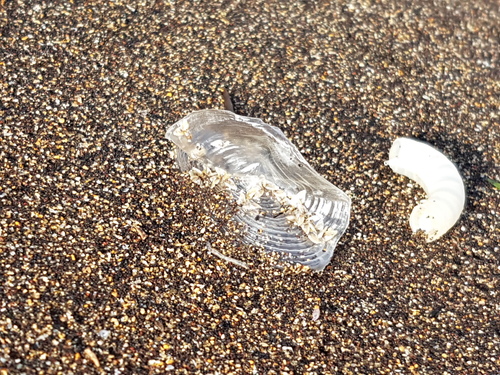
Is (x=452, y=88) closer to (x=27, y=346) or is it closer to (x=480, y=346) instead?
(x=480, y=346)

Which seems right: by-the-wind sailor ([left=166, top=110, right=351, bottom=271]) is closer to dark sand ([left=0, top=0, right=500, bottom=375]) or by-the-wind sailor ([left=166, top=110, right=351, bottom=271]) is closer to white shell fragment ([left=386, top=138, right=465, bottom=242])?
dark sand ([left=0, top=0, right=500, bottom=375])

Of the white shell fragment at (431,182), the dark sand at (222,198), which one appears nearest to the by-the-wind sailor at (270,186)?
the dark sand at (222,198)

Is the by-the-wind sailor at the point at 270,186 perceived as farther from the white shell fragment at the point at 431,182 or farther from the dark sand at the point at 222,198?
the white shell fragment at the point at 431,182

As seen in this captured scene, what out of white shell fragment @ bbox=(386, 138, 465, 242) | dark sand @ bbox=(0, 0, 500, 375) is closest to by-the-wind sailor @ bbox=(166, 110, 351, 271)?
dark sand @ bbox=(0, 0, 500, 375)

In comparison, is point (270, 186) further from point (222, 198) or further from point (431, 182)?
point (431, 182)

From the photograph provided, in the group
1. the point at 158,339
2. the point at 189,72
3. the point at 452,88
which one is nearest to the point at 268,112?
the point at 189,72

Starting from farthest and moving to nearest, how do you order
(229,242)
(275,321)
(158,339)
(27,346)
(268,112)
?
(268,112)
(229,242)
(275,321)
(158,339)
(27,346)
